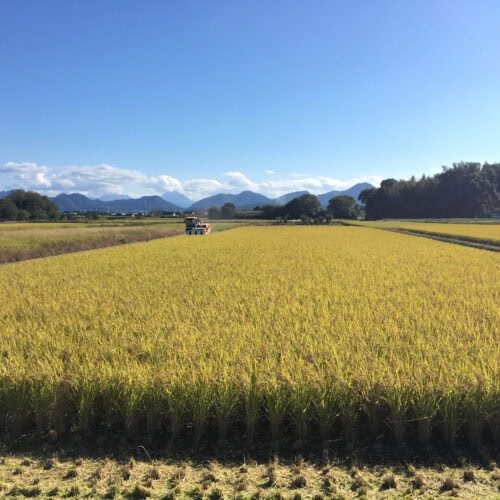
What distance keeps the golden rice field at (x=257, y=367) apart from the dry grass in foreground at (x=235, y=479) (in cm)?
34

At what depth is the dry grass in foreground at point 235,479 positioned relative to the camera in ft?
8.88

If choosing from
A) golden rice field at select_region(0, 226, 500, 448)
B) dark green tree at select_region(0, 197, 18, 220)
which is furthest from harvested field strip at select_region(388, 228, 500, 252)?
dark green tree at select_region(0, 197, 18, 220)

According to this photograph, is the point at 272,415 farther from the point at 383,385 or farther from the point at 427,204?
the point at 427,204

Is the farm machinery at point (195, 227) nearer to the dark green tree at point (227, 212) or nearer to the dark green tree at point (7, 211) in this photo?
the dark green tree at point (7, 211)

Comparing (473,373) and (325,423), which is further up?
(473,373)

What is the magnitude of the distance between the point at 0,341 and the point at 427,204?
330ft

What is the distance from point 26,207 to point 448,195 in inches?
3929

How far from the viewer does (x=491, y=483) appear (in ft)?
9.24

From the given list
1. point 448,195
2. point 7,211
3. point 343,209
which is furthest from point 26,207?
point 448,195

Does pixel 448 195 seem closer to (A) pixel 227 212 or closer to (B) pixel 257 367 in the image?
(A) pixel 227 212

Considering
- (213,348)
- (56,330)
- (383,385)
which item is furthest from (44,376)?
(383,385)

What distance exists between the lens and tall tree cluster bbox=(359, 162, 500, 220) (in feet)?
284

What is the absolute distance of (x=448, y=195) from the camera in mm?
89312

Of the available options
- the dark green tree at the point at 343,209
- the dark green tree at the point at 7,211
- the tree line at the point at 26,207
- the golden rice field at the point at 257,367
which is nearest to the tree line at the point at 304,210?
the dark green tree at the point at 343,209
